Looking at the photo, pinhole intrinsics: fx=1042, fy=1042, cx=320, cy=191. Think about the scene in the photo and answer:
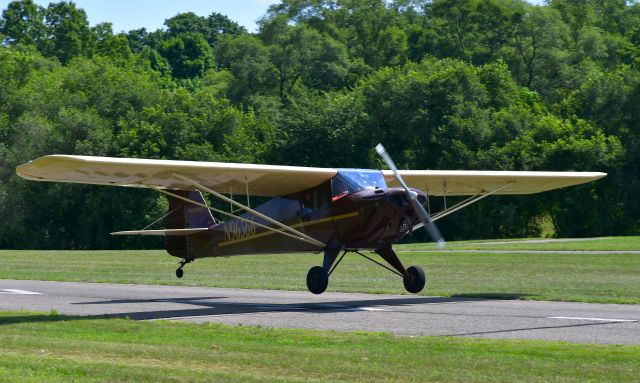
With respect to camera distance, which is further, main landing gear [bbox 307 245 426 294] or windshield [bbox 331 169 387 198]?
main landing gear [bbox 307 245 426 294]

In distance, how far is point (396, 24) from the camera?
109 metres

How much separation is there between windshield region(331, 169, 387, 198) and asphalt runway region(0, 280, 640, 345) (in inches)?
85.8

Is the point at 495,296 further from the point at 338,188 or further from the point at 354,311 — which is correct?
the point at 354,311

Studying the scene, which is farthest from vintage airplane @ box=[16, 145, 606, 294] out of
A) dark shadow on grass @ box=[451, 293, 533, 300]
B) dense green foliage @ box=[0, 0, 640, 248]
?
dense green foliage @ box=[0, 0, 640, 248]

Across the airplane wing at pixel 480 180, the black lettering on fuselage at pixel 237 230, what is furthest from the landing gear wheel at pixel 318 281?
the airplane wing at pixel 480 180

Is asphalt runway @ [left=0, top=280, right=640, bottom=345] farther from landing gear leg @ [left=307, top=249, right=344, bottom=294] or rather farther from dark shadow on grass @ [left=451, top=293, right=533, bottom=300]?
dark shadow on grass @ [left=451, top=293, right=533, bottom=300]

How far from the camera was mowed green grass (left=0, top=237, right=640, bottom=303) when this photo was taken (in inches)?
896

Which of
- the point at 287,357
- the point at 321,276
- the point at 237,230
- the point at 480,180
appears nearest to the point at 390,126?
the point at 480,180

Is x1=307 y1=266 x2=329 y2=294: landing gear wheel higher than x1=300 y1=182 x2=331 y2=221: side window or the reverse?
the reverse

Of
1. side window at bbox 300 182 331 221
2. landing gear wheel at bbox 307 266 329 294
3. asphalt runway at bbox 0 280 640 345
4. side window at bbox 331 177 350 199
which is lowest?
asphalt runway at bbox 0 280 640 345

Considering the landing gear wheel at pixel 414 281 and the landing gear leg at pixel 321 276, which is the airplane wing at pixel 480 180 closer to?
the landing gear wheel at pixel 414 281

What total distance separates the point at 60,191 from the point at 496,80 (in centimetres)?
2881

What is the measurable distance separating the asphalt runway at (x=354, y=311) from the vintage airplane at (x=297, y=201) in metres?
1.04

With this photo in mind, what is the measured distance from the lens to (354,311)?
18094 millimetres
